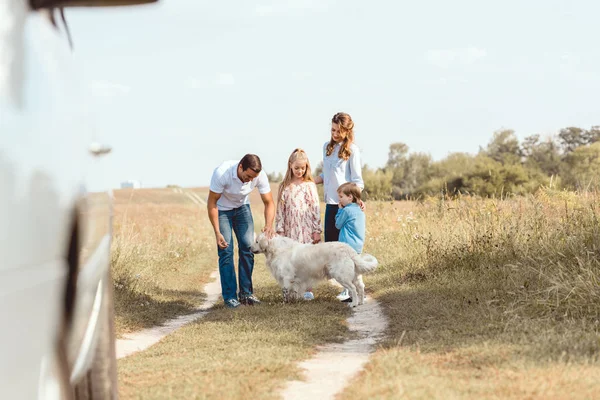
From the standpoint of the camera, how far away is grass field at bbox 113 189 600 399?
5.74m

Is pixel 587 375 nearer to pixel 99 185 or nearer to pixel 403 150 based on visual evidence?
pixel 99 185

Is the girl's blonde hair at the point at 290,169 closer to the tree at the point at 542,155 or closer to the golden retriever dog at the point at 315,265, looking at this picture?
the golden retriever dog at the point at 315,265

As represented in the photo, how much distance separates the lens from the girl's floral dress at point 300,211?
38.7 ft

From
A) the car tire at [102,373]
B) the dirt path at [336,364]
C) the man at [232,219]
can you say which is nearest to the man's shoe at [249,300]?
the man at [232,219]

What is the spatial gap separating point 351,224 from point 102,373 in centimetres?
767

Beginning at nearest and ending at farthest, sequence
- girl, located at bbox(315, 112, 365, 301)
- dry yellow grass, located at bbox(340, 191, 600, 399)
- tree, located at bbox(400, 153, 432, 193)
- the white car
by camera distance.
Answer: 1. the white car
2. dry yellow grass, located at bbox(340, 191, 600, 399)
3. girl, located at bbox(315, 112, 365, 301)
4. tree, located at bbox(400, 153, 432, 193)

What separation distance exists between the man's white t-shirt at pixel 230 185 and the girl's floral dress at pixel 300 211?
62cm

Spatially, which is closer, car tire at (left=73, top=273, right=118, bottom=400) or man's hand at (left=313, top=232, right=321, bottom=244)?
car tire at (left=73, top=273, right=118, bottom=400)

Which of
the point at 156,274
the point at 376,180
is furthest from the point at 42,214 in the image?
the point at 376,180

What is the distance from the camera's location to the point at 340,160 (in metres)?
11.7

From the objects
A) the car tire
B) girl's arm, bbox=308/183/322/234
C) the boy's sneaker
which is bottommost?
the boy's sneaker

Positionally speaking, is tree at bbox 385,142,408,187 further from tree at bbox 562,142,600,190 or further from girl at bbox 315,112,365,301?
girl at bbox 315,112,365,301

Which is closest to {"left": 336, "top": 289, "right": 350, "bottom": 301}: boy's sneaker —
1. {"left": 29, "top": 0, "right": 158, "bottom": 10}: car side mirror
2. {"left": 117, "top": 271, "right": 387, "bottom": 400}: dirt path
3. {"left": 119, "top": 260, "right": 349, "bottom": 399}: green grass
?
{"left": 119, "top": 260, "right": 349, "bottom": 399}: green grass

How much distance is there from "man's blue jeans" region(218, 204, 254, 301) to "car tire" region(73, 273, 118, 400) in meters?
6.80
